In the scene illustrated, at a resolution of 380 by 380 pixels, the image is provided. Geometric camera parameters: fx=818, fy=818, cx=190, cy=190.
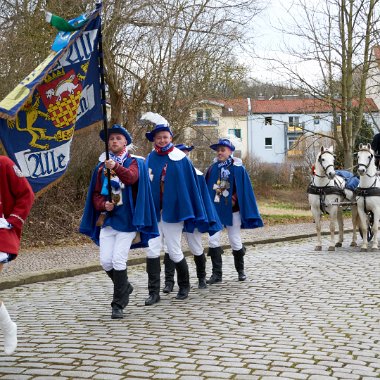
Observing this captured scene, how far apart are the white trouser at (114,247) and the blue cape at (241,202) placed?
282 centimetres

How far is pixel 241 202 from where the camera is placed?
11039 mm

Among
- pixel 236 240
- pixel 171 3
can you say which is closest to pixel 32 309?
pixel 236 240

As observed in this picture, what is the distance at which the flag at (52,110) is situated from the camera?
23.3 feet

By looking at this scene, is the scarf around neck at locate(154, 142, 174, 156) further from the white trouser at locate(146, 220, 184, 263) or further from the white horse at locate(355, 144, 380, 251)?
the white horse at locate(355, 144, 380, 251)

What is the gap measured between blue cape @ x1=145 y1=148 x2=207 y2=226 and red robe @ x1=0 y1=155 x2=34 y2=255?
347cm

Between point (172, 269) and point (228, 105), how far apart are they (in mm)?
14159

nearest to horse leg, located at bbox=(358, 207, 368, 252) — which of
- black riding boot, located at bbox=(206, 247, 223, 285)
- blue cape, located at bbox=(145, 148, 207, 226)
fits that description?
black riding boot, located at bbox=(206, 247, 223, 285)

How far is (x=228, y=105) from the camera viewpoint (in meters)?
24.0

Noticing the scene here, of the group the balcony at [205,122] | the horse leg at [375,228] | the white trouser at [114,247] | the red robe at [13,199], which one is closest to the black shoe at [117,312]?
the white trouser at [114,247]

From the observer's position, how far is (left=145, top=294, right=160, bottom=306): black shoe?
357 inches

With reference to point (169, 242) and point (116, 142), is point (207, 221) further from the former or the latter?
point (116, 142)

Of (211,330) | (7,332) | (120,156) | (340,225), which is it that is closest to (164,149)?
(120,156)

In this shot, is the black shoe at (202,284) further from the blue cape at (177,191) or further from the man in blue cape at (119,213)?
the man in blue cape at (119,213)

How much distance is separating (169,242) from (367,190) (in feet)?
22.9
